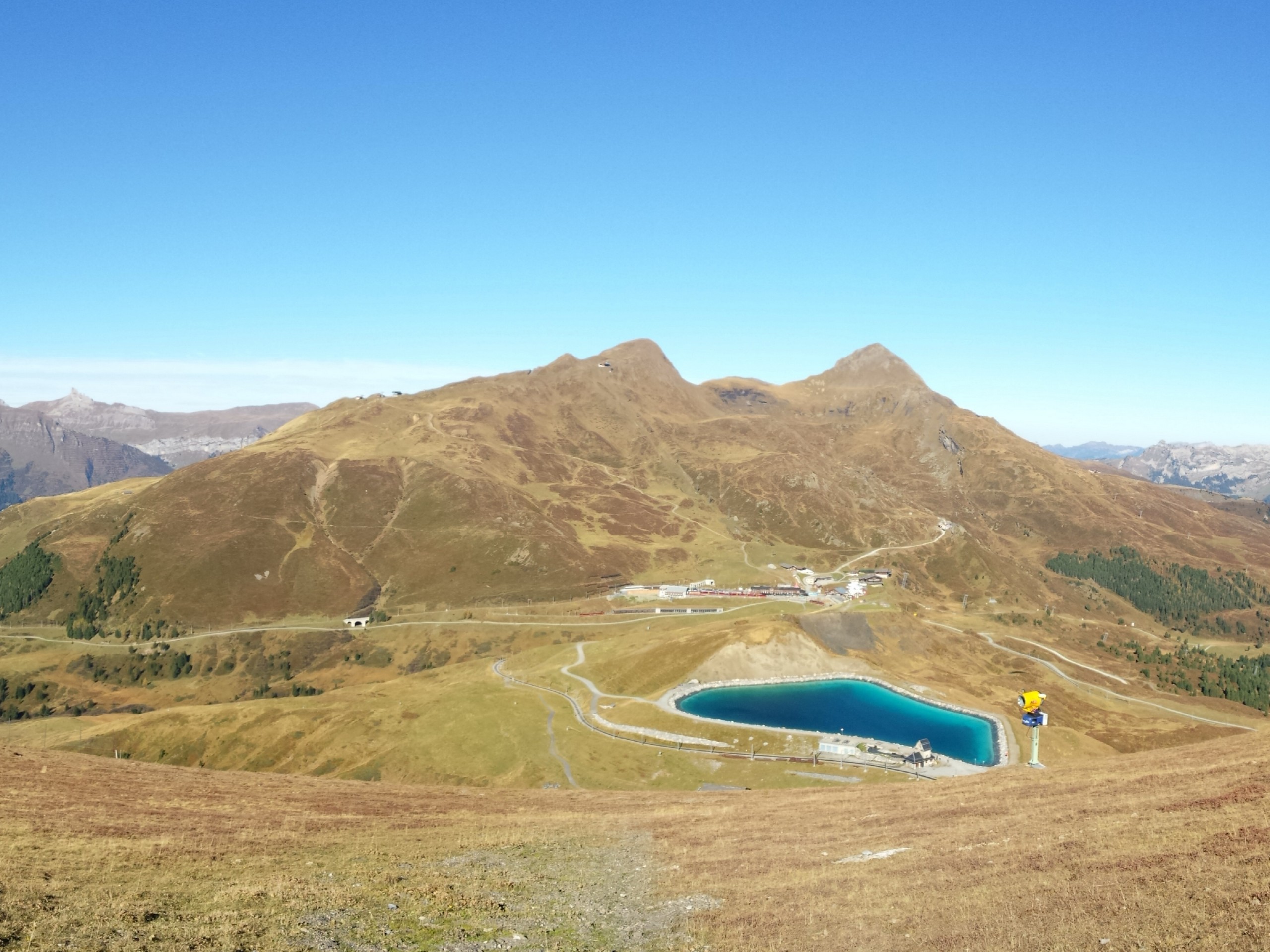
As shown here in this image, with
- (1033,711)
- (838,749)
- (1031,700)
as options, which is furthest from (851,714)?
(1031,700)

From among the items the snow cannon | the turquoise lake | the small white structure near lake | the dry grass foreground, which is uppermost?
the dry grass foreground

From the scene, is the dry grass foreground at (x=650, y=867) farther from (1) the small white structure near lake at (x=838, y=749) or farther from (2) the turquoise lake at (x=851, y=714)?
(2) the turquoise lake at (x=851, y=714)

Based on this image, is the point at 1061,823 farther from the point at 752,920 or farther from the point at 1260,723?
the point at 1260,723

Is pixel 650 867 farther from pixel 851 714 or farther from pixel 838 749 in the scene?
pixel 851 714

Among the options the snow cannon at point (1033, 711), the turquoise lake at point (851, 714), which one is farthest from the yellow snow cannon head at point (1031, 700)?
the turquoise lake at point (851, 714)

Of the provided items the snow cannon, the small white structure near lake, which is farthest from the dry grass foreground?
the small white structure near lake

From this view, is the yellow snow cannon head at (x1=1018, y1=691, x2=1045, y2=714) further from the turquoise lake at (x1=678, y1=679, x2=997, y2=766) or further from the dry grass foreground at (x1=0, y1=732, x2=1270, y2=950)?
the turquoise lake at (x1=678, y1=679, x2=997, y2=766)

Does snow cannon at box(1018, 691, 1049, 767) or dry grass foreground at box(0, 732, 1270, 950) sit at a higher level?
dry grass foreground at box(0, 732, 1270, 950)

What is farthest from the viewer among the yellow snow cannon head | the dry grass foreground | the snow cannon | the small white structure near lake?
the small white structure near lake
